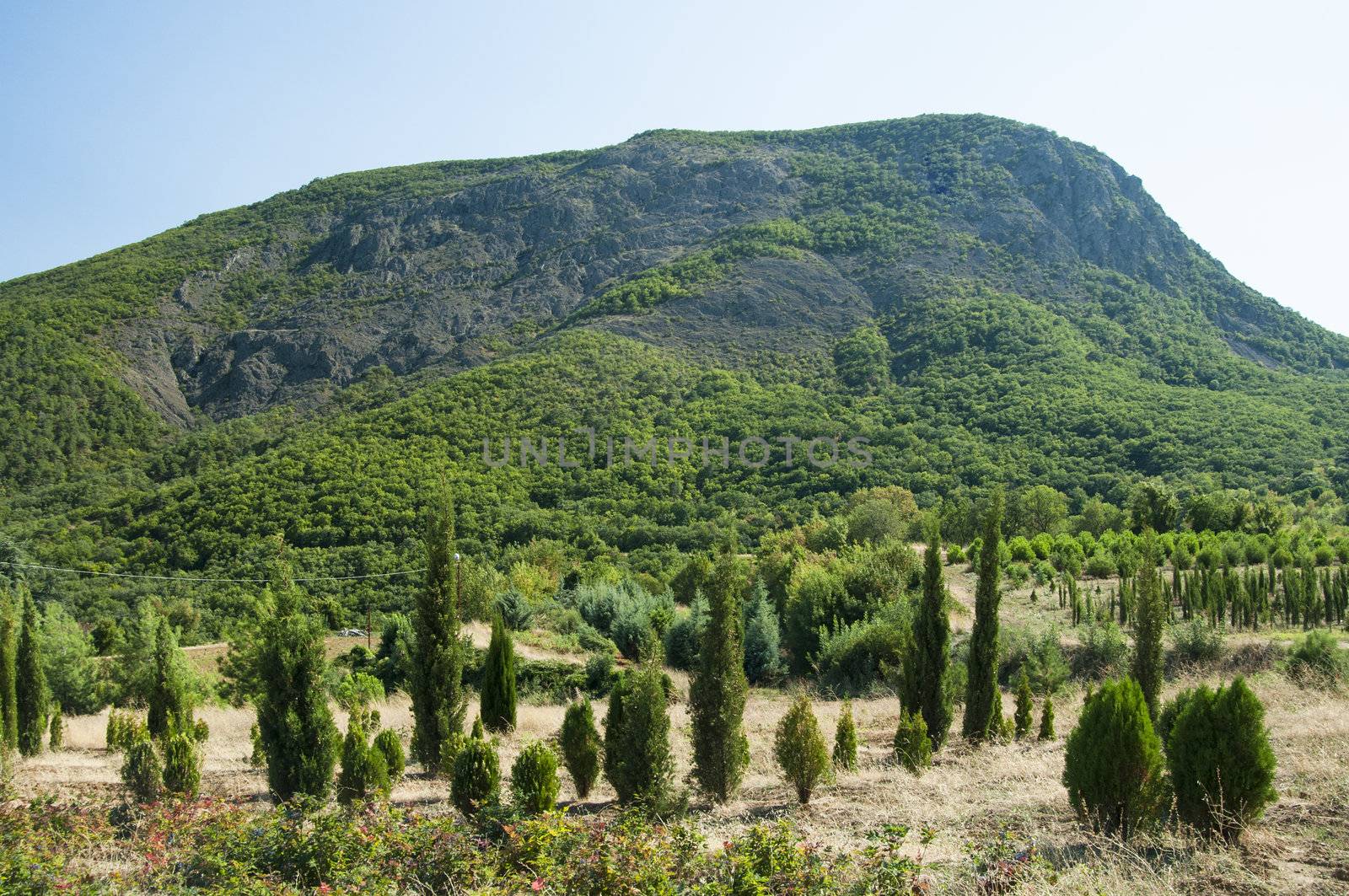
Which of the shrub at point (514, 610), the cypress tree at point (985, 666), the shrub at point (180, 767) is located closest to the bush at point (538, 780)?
the shrub at point (180, 767)

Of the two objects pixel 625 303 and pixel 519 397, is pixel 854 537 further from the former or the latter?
pixel 625 303

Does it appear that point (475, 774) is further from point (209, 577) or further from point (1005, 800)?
point (209, 577)

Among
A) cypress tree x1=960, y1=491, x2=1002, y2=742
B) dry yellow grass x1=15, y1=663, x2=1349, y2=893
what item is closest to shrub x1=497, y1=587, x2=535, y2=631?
dry yellow grass x1=15, y1=663, x2=1349, y2=893

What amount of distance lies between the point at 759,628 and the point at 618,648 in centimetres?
434

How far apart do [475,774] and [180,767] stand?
3.51 meters

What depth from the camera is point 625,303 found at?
71.1m

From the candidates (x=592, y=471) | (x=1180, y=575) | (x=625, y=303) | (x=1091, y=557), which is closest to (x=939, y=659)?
(x=1180, y=575)

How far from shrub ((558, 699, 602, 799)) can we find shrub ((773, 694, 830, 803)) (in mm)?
2113

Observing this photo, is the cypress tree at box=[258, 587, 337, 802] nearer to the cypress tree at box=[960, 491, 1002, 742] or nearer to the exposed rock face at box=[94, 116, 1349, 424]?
the cypress tree at box=[960, 491, 1002, 742]

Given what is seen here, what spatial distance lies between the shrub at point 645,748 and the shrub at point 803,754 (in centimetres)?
126

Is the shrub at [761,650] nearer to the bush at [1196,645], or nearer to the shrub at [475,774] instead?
the bush at [1196,645]

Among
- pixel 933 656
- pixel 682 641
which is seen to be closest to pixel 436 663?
pixel 933 656

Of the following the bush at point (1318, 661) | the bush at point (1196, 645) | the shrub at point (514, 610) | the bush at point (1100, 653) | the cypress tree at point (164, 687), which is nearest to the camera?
the cypress tree at point (164, 687)

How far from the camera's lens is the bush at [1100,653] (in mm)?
20000
